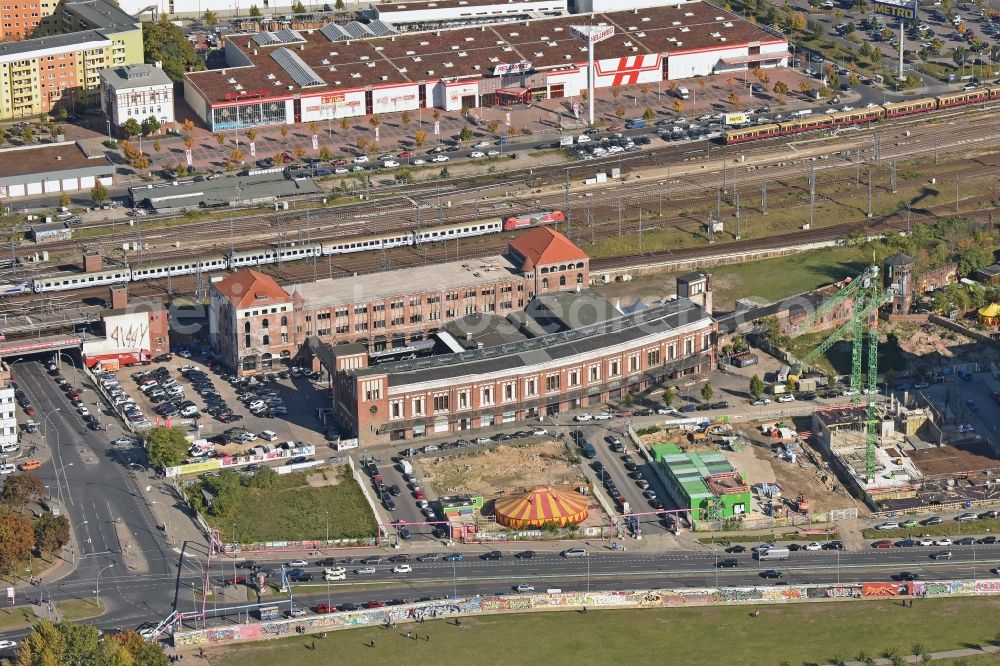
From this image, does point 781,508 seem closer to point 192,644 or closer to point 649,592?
point 649,592

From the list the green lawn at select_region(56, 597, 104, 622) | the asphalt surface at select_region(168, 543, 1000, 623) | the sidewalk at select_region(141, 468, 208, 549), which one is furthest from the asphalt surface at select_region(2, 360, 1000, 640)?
the green lawn at select_region(56, 597, 104, 622)

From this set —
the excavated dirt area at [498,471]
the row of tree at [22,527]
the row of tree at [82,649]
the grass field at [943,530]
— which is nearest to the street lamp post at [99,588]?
the row of tree at [22,527]

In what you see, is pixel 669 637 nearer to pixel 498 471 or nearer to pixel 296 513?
pixel 498 471

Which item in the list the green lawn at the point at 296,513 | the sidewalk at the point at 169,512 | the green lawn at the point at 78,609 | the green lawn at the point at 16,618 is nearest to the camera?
the green lawn at the point at 16,618

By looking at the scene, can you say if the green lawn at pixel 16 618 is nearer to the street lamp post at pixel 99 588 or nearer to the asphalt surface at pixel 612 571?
the street lamp post at pixel 99 588

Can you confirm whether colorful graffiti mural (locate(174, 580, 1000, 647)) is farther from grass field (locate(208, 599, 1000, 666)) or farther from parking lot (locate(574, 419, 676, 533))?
parking lot (locate(574, 419, 676, 533))

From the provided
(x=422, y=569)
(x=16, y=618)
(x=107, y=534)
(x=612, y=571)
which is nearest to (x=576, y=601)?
(x=612, y=571)
